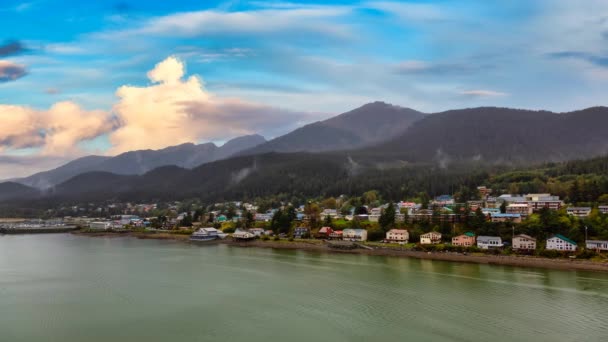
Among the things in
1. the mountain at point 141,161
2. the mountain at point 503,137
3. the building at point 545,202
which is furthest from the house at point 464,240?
the mountain at point 141,161

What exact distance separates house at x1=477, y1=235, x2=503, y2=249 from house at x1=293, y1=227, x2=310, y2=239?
9804mm

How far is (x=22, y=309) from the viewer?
11539mm

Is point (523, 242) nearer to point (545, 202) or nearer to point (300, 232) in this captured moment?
point (545, 202)

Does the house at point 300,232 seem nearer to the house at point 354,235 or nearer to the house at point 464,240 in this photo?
the house at point 354,235

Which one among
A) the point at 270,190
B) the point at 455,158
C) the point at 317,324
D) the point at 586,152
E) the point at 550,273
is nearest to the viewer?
the point at 317,324

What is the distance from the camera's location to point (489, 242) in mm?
19688

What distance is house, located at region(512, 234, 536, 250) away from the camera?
18.6 metres

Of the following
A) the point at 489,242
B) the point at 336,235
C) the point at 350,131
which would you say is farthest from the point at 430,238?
the point at 350,131

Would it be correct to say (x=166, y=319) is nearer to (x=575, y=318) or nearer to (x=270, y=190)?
(x=575, y=318)

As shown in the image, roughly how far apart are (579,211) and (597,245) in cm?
416

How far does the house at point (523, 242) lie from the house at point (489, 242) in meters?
0.66

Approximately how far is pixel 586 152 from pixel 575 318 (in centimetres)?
8129

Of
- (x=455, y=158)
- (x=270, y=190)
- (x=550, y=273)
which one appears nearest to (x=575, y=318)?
(x=550, y=273)

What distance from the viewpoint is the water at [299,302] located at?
9.67 metres
